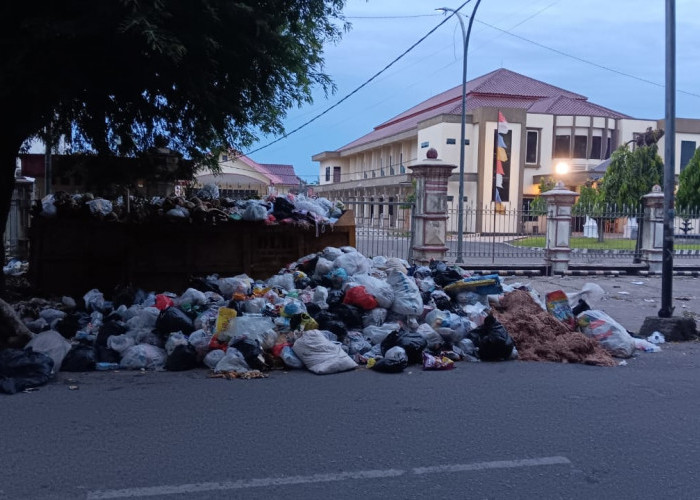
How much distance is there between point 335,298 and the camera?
876 cm

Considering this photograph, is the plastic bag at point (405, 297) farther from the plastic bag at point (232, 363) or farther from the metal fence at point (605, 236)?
the metal fence at point (605, 236)

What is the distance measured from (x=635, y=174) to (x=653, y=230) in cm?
1421

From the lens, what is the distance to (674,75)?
9.16 m

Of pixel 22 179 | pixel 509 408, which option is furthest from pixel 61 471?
pixel 22 179

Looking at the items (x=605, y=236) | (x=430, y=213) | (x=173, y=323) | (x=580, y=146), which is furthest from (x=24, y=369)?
(x=580, y=146)

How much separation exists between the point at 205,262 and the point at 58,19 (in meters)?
4.68

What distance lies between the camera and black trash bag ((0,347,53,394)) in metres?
6.09

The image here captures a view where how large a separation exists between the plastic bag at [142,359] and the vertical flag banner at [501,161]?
99.5ft

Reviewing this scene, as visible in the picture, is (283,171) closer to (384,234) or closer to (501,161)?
(501,161)

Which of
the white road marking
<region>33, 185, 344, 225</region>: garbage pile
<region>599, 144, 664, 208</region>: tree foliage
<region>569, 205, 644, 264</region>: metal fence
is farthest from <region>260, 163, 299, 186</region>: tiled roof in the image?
the white road marking

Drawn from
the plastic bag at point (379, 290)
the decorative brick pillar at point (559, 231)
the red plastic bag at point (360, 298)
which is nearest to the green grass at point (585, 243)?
the decorative brick pillar at point (559, 231)

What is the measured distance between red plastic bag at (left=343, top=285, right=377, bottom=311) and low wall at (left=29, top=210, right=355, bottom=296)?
9.06ft

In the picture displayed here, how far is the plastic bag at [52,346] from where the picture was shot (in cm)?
684

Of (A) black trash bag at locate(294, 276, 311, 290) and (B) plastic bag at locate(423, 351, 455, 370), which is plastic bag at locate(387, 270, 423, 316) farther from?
(A) black trash bag at locate(294, 276, 311, 290)
